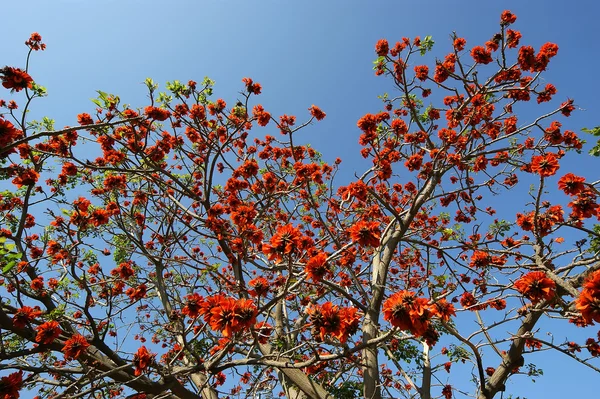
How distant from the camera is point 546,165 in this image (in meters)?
3.56

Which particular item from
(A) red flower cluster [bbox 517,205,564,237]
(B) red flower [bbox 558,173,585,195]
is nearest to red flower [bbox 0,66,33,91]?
(A) red flower cluster [bbox 517,205,564,237]

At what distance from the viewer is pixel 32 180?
410cm

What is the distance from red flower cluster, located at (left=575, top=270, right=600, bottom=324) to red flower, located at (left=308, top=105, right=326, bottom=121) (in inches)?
204

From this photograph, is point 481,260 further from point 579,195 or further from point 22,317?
point 22,317

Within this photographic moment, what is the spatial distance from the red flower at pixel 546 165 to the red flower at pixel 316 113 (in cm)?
383

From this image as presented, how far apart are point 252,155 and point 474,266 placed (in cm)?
→ 516

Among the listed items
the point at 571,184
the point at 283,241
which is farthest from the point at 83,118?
the point at 571,184

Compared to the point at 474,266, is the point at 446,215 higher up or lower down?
higher up

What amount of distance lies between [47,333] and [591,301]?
445cm

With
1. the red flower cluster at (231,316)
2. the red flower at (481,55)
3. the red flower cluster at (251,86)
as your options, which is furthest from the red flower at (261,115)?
the red flower cluster at (231,316)

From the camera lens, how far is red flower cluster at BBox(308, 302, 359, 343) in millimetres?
2365

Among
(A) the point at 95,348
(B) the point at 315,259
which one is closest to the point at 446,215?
(B) the point at 315,259

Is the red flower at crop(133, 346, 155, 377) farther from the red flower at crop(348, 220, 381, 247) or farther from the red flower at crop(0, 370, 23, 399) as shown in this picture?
the red flower at crop(348, 220, 381, 247)

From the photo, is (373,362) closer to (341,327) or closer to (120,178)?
(341,327)
